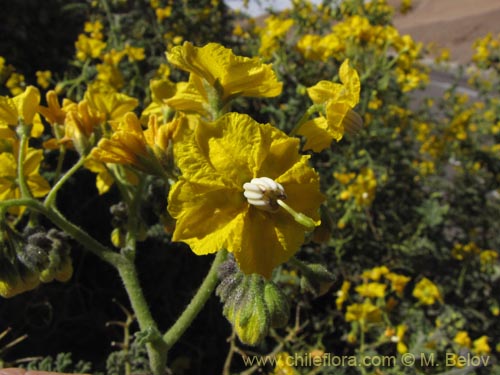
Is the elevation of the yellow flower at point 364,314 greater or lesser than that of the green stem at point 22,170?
lesser

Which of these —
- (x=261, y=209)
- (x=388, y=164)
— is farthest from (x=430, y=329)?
(x=261, y=209)

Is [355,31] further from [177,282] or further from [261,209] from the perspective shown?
[261,209]

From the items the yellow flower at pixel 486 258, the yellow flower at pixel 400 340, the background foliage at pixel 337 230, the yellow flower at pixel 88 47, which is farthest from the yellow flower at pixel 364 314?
the yellow flower at pixel 88 47

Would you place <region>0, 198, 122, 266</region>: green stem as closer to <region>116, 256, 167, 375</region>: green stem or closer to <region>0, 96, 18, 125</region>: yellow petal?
<region>116, 256, 167, 375</region>: green stem

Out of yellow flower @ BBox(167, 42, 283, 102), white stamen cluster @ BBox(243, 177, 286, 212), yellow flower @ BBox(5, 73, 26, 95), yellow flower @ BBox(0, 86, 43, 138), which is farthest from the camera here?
yellow flower @ BBox(5, 73, 26, 95)

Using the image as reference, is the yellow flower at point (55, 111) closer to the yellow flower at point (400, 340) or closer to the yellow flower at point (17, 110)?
the yellow flower at point (17, 110)

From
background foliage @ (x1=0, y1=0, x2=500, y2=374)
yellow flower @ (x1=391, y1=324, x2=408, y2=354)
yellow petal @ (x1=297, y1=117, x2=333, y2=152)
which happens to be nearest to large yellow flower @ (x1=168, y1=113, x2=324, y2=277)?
yellow petal @ (x1=297, y1=117, x2=333, y2=152)
